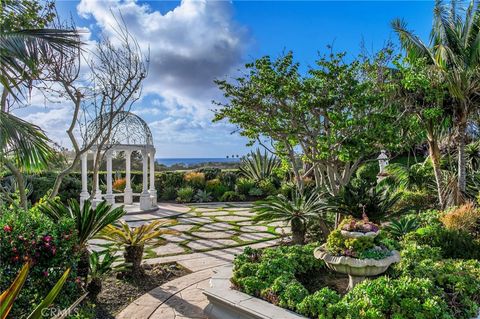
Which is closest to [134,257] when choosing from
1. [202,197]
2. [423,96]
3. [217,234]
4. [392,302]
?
[392,302]

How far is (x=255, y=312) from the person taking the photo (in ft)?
10.0

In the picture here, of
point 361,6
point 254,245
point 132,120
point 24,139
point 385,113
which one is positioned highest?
point 361,6

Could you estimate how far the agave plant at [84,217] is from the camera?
386 cm

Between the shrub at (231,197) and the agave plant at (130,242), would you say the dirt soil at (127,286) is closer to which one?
the agave plant at (130,242)

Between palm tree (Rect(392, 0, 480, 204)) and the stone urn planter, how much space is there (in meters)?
5.63

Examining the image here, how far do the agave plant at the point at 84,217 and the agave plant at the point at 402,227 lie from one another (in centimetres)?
448

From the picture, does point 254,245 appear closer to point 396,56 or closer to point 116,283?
point 116,283

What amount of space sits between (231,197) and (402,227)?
9.62 metres

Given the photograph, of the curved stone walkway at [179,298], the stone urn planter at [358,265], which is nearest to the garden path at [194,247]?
the curved stone walkway at [179,298]

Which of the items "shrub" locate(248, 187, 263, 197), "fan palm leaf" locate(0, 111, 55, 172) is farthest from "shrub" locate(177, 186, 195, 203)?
"fan palm leaf" locate(0, 111, 55, 172)

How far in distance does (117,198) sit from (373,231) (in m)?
13.1

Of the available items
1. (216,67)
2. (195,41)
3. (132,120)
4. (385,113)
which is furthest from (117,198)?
(385,113)

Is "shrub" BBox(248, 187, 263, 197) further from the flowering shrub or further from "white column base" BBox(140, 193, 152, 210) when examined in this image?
the flowering shrub

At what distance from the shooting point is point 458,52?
340 inches
